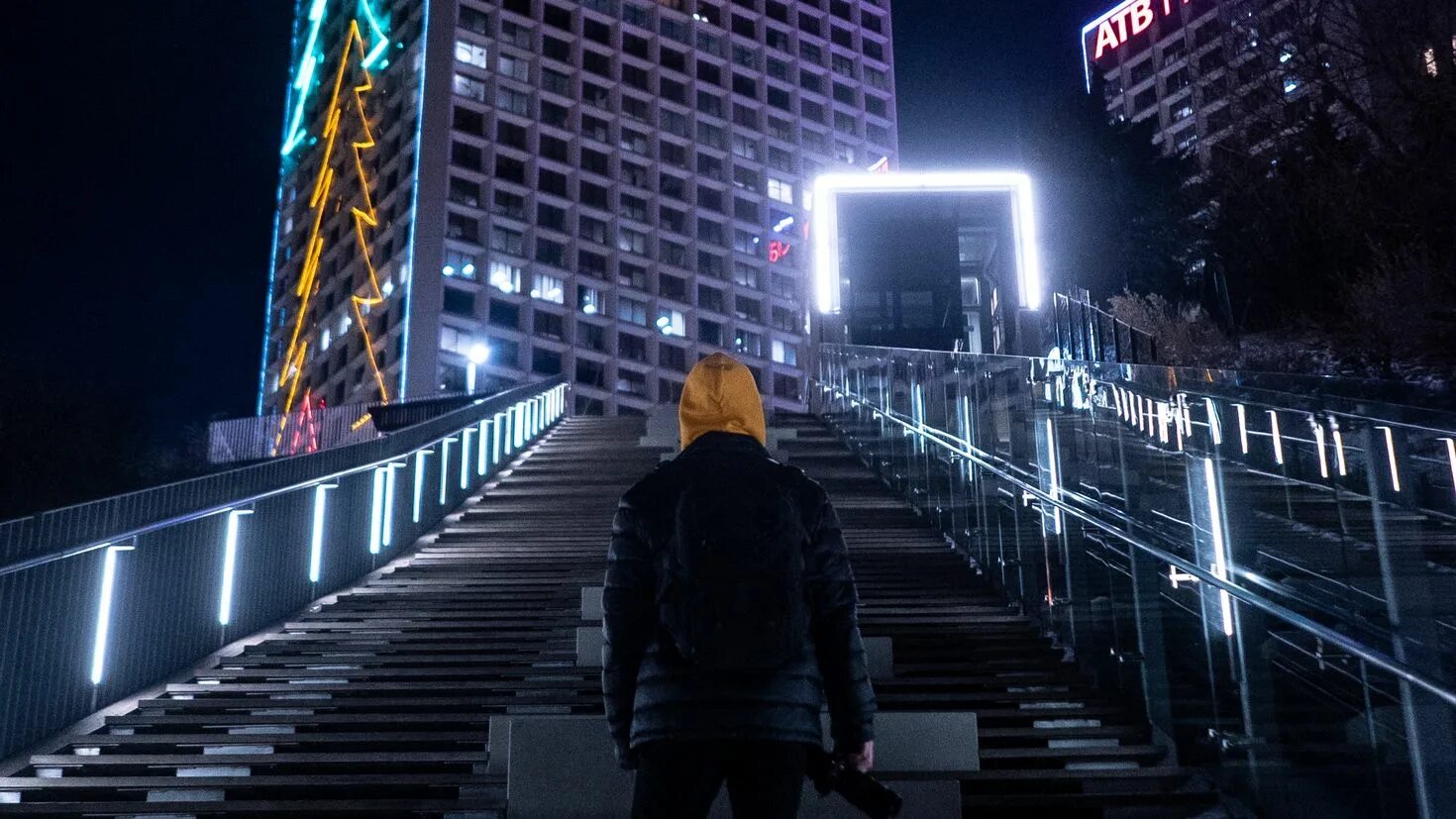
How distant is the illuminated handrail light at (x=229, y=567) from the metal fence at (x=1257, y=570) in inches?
171

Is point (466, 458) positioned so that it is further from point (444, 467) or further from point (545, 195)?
point (545, 195)

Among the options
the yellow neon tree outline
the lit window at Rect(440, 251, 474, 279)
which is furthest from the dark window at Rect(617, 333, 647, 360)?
the yellow neon tree outline

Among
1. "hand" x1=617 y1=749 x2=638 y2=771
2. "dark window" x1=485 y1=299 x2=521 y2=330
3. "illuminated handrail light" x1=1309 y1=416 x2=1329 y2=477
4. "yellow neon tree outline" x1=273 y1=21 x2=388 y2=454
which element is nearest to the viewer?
"hand" x1=617 y1=749 x2=638 y2=771

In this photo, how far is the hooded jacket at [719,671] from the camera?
218cm

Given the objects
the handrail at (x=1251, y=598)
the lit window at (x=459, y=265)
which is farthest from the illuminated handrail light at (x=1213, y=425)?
the lit window at (x=459, y=265)

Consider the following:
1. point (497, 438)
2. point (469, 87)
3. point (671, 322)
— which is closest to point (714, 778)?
point (497, 438)

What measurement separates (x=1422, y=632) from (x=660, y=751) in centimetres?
178

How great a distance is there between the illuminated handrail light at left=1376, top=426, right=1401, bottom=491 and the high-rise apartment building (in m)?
43.1

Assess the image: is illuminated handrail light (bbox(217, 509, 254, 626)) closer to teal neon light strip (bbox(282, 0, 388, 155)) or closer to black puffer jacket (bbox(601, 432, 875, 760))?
black puffer jacket (bbox(601, 432, 875, 760))

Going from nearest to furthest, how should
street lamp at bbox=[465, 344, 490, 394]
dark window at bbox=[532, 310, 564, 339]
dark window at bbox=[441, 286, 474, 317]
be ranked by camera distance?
street lamp at bbox=[465, 344, 490, 394], dark window at bbox=[441, 286, 474, 317], dark window at bbox=[532, 310, 564, 339]

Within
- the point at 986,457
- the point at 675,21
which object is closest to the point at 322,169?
the point at 675,21

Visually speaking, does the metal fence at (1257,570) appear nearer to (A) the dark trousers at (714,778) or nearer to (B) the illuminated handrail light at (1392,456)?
(B) the illuminated handrail light at (1392,456)

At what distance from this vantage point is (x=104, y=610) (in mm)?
4965

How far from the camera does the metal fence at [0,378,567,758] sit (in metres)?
4.47
